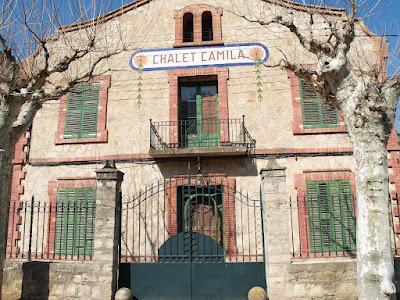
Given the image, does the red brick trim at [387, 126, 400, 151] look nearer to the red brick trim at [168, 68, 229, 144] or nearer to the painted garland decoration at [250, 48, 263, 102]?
the painted garland decoration at [250, 48, 263, 102]

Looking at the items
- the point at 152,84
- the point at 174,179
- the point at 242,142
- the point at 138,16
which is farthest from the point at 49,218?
the point at 138,16

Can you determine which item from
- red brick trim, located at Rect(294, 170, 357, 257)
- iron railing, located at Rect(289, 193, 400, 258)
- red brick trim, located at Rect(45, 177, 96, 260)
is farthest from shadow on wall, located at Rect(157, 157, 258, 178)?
red brick trim, located at Rect(45, 177, 96, 260)

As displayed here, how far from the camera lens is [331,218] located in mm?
11797

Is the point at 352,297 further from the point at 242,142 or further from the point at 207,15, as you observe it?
the point at 207,15

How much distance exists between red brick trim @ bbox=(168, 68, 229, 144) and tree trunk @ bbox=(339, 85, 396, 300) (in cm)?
597

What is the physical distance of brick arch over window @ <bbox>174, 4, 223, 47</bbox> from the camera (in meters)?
13.6

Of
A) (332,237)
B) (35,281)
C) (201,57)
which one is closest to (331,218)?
(332,237)

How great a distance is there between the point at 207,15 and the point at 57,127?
6118 mm

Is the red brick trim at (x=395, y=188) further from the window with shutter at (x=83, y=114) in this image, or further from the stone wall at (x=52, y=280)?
the window with shutter at (x=83, y=114)

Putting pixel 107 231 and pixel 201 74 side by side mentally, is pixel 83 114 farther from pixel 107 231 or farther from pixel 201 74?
pixel 107 231

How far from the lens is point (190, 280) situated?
8.92m

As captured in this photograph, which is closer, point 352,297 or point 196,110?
point 352,297

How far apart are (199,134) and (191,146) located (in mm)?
475

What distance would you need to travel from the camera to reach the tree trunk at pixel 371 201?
238 inches
